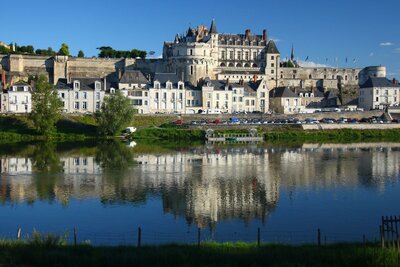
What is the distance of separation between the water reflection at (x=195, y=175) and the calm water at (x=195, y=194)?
48mm

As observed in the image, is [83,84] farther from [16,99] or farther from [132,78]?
[16,99]

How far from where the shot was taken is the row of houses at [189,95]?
5172 centimetres

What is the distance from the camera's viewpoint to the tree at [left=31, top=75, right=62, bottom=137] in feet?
144

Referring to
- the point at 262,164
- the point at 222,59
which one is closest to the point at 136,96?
the point at 222,59

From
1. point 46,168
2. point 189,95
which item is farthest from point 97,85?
point 46,168

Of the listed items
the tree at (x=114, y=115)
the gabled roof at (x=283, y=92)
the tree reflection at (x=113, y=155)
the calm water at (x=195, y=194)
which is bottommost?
the calm water at (x=195, y=194)

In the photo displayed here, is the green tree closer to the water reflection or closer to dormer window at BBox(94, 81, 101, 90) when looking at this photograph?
dormer window at BBox(94, 81, 101, 90)

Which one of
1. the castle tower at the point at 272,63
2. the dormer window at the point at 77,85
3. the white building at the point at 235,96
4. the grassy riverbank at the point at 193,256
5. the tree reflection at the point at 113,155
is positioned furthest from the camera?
the castle tower at the point at 272,63

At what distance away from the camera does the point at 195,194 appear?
21.1m

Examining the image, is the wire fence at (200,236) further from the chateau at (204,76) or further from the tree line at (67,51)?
the tree line at (67,51)

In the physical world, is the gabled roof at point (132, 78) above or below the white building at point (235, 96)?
above

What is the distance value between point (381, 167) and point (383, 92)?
36211 mm

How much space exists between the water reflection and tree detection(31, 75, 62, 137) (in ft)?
20.1

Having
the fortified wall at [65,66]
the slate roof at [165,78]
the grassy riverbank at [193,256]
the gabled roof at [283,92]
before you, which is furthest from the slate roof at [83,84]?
the grassy riverbank at [193,256]
